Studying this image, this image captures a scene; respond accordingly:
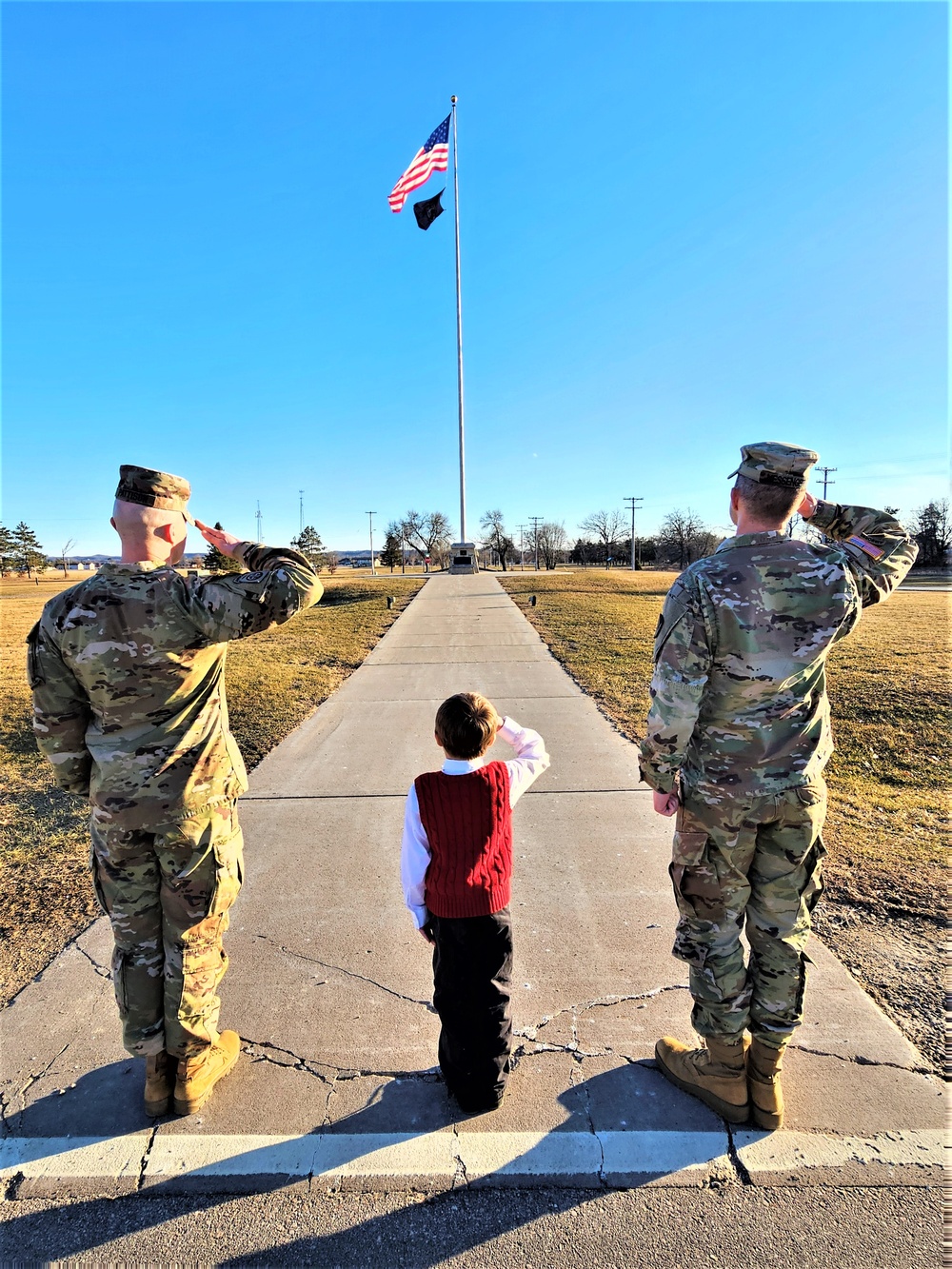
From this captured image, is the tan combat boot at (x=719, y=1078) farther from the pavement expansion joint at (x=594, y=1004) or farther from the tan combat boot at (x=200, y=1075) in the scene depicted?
the tan combat boot at (x=200, y=1075)

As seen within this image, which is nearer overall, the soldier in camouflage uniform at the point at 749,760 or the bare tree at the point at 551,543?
the soldier in camouflage uniform at the point at 749,760

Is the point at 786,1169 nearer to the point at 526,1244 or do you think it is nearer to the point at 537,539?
the point at 526,1244

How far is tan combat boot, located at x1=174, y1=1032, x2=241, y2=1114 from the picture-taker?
2262 mm

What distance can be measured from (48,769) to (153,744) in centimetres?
449

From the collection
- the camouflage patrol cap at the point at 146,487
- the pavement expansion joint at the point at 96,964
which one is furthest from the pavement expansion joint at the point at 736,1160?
the camouflage patrol cap at the point at 146,487

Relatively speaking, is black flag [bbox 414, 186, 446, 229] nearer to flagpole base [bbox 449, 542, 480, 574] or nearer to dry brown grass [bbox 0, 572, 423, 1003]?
flagpole base [bbox 449, 542, 480, 574]

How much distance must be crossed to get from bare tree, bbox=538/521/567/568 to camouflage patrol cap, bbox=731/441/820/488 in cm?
7987

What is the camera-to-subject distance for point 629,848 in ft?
13.5

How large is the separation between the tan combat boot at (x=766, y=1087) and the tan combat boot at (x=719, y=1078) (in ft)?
0.12

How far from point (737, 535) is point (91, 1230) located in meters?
2.85

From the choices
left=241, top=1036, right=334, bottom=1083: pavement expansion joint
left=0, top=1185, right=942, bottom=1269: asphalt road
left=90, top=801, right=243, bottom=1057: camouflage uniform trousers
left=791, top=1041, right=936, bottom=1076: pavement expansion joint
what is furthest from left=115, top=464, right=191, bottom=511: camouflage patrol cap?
left=791, top=1041, right=936, bottom=1076: pavement expansion joint

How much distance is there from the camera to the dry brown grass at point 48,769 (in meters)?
3.35

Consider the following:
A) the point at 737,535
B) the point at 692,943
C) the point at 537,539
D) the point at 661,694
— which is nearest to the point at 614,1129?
the point at 692,943

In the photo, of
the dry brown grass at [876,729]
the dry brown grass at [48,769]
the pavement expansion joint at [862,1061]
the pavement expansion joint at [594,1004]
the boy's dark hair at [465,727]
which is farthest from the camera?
the dry brown grass at [876,729]
